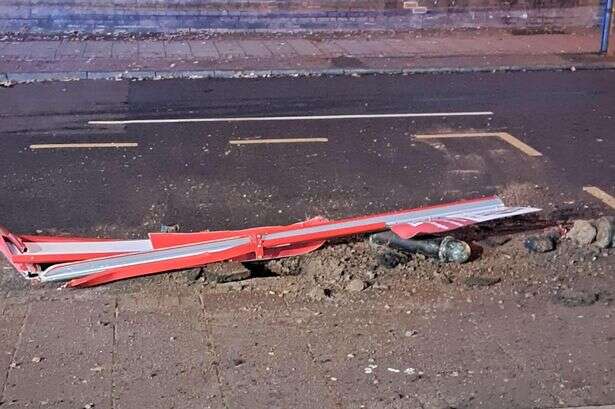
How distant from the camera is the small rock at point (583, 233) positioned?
22.3 ft

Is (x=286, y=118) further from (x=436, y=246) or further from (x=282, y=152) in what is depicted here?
(x=436, y=246)

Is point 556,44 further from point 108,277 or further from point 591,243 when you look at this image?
point 108,277

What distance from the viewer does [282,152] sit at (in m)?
9.94

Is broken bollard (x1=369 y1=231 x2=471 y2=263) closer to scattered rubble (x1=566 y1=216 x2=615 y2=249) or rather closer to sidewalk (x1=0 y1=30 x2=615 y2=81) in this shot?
scattered rubble (x1=566 y1=216 x2=615 y2=249)

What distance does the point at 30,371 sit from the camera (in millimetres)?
5086

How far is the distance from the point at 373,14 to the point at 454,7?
188 cm

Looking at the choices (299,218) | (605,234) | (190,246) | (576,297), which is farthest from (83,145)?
(576,297)

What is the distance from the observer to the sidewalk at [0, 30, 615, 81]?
14.7 metres

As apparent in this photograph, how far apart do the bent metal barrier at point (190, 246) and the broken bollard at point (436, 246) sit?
0.13 metres

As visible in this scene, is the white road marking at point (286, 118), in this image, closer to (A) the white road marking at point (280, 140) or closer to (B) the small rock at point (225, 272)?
(A) the white road marking at point (280, 140)

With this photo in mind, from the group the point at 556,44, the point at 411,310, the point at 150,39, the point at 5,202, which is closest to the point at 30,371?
the point at 411,310

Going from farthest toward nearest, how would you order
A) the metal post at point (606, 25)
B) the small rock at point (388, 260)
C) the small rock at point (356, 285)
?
the metal post at point (606, 25)
the small rock at point (388, 260)
the small rock at point (356, 285)

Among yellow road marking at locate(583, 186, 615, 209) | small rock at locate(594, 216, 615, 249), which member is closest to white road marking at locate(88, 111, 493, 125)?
yellow road marking at locate(583, 186, 615, 209)

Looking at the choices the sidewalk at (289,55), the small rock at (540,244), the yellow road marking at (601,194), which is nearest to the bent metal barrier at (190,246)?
the small rock at (540,244)
